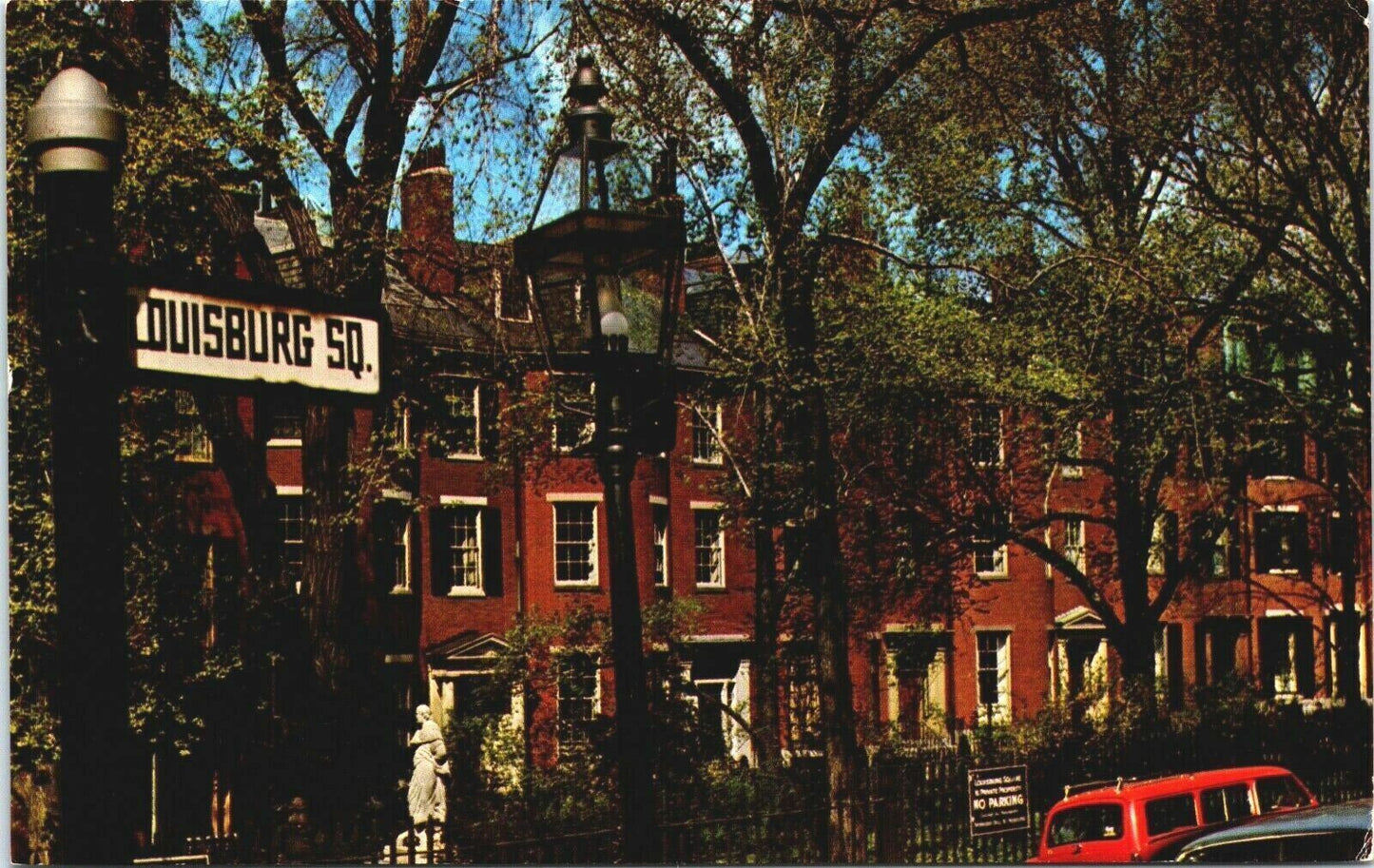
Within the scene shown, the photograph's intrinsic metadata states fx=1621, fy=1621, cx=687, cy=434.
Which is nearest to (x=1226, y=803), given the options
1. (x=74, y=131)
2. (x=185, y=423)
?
(x=185, y=423)

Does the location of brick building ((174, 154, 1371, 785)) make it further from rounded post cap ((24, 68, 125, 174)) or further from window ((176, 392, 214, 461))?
rounded post cap ((24, 68, 125, 174))

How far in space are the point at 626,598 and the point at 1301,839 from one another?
11.8 feet

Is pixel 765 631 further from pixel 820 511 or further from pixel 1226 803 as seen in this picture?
pixel 1226 803

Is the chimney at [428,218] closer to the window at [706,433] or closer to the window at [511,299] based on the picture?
the window at [511,299]

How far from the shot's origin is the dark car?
762cm

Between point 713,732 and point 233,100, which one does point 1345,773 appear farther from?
point 233,100

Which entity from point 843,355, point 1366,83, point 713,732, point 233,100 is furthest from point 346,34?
point 1366,83

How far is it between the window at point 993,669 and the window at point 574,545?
504 cm

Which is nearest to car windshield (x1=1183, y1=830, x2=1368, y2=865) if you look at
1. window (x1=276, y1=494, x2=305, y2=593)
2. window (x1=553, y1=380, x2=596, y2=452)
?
window (x1=553, y1=380, x2=596, y2=452)

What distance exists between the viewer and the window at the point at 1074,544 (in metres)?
20.0

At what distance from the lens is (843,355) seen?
1469 centimetres

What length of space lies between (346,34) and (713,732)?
728 cm

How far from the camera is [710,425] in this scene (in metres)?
15.2

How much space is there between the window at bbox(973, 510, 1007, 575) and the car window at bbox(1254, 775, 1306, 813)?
5.79 m
